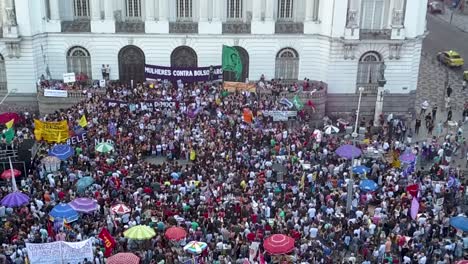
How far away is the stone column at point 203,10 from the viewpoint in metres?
51.0

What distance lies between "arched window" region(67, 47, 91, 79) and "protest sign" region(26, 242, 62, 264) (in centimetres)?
2598

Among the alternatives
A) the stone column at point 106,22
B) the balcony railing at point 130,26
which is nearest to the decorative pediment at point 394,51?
the balcony railing at point 130,26

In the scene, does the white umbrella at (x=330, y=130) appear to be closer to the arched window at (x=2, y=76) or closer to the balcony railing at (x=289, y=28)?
the balcony railing at (x=289, y=28)

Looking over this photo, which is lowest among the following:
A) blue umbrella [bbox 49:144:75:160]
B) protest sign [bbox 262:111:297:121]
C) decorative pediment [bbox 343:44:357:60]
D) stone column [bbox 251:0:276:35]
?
blue umbrella [bbox 49:144:75:160]

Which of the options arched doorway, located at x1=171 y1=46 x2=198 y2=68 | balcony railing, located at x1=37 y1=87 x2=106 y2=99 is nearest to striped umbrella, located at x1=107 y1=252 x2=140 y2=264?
balcony railing, located at x1=37 y1=87 x2=106 y2=99

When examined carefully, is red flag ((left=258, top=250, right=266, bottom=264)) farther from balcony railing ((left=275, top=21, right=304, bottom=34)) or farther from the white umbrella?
balcony railing ((left=275, top=21, right=304, bottom=34))

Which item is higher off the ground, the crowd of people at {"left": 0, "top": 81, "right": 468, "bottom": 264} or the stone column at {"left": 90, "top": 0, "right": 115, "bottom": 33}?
the stone column at {"left": 90, "top": 0, "right": 115, "bottom": 33}

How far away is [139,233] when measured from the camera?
1172 inches

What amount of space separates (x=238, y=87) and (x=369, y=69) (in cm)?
1138

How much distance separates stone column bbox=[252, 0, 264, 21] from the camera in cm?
5116

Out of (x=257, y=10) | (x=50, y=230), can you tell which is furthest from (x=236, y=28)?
(x=50, y=230)

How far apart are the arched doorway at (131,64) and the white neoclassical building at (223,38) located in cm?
8

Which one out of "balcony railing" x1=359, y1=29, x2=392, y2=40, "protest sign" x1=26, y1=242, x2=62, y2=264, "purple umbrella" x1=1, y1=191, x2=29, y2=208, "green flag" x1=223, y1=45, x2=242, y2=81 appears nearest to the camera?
"protest sign" x1=26, y1=242, x2=62, y2=264

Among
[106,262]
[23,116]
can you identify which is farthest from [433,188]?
[23,116]
